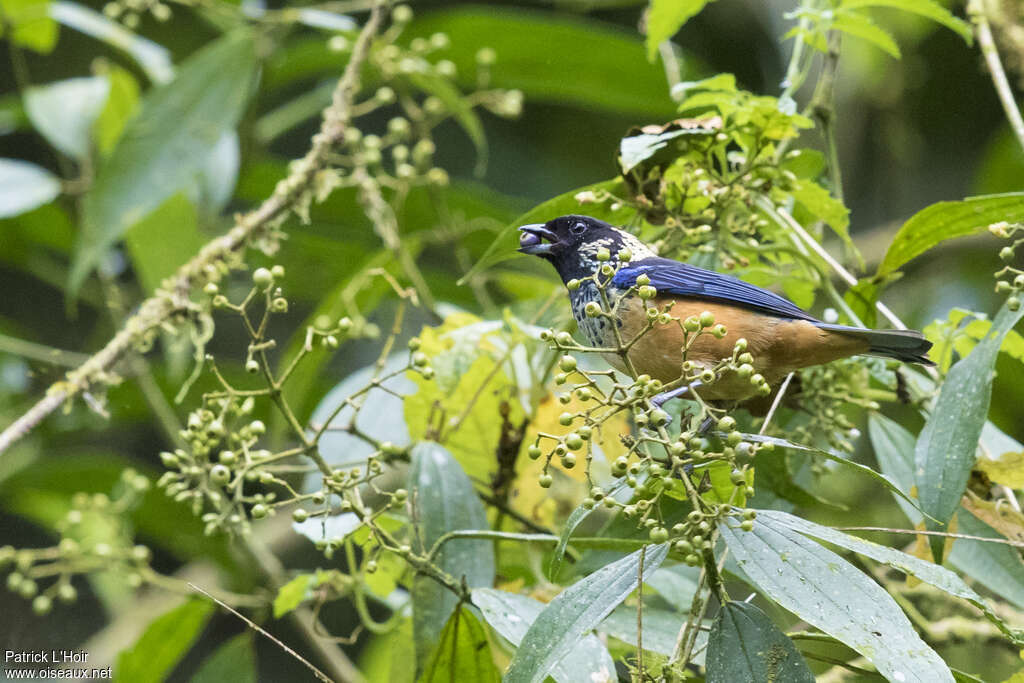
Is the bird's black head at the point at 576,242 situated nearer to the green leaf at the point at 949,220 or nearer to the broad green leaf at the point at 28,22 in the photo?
the green leaf at the point at 949,220

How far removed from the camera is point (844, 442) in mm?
2289

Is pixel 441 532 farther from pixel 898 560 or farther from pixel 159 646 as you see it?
pixel 159 646

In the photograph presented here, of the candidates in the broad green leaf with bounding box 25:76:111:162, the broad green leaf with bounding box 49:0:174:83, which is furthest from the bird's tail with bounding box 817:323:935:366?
the broad green leaf with bounding box 25:76:111:162

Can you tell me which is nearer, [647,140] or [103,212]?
[647,140]

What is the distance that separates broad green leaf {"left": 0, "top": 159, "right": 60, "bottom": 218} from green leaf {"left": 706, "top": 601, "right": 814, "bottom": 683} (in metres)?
3.10

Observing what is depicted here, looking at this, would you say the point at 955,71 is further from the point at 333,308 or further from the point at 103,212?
the point at 103,212

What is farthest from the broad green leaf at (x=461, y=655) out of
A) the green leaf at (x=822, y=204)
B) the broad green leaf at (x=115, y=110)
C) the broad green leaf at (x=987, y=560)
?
the broad green leaf at (x=115, y=110)

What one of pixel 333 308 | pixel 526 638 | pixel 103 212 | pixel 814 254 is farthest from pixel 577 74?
pixel 526 638

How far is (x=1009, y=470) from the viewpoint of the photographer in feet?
6.75

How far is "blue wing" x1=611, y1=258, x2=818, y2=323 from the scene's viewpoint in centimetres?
226

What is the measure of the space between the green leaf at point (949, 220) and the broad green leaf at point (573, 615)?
0.94 m

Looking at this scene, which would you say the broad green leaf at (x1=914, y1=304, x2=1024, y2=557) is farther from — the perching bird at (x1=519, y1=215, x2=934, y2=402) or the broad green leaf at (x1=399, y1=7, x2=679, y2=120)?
the broad green leaf at (x1=399, y1=7, x2=679, y2=120)

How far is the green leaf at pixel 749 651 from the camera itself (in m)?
1.59

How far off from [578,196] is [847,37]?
374 cm
